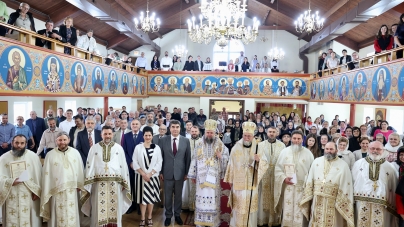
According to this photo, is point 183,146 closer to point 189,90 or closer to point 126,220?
point 126,220

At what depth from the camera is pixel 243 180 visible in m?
4.57

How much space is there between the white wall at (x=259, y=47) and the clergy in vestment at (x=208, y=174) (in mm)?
16375

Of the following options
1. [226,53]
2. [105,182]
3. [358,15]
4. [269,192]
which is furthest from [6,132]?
[226,53]

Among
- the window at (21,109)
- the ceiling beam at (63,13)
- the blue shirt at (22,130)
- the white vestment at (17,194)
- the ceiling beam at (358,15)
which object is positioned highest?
the ceiling beam at (63,13)

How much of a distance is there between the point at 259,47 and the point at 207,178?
17.1m

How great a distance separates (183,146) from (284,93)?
1195 centimetres

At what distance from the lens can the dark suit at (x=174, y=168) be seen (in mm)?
5055

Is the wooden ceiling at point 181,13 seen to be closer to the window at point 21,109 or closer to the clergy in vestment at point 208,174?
the window at point 21,109

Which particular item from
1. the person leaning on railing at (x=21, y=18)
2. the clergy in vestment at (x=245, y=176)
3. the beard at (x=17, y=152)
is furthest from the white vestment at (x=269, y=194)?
the person leaning on railing at (x=21, y=18)

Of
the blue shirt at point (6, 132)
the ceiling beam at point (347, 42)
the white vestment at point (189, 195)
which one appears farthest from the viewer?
the ceiling beam at point (347, 42)

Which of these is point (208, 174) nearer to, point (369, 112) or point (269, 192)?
point (269, 192)

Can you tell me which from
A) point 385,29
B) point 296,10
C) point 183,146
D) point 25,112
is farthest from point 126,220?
point 296,10

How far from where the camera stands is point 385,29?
7598 mm

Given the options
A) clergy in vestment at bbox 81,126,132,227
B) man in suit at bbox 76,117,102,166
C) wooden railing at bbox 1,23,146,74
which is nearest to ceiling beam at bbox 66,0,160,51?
wooden railing at bbox 1,23,146,74
